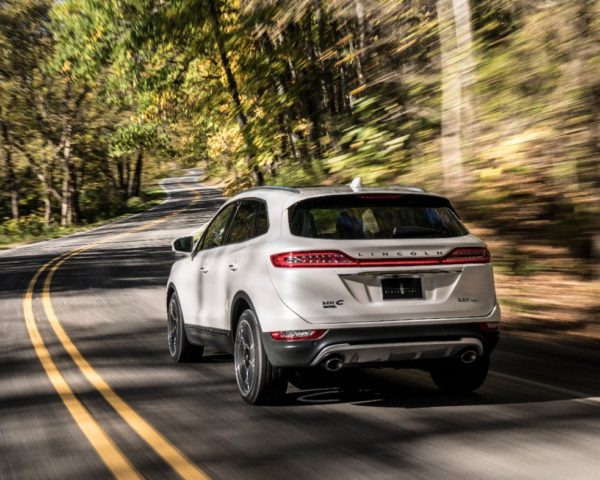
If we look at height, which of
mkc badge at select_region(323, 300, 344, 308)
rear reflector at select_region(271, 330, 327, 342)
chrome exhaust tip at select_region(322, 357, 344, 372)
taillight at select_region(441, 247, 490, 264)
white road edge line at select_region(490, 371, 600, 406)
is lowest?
white road edge line at select_region(490, 371, 600, 406)

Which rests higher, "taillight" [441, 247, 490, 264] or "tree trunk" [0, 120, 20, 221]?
"tree trunk" [0, 120, 20, 221]

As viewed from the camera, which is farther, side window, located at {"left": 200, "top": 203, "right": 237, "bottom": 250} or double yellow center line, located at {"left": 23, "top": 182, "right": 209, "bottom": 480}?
side window, located at {"left": 200, "top": 203, "right": 237, "bottom": 250}

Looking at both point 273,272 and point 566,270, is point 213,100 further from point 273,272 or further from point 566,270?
point 273,272

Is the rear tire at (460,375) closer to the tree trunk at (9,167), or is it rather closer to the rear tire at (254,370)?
the rear tire at (254,370)

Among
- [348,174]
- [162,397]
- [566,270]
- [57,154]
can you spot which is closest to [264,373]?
[162,397]

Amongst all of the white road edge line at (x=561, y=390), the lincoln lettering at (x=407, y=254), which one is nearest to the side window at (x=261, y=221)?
the lincoln lettering at (x=407, y=254)

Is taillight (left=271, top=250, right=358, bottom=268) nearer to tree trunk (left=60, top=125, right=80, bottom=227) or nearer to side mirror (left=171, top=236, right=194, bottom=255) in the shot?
side mirror (left=171, top=236, right=194, bottom=255)

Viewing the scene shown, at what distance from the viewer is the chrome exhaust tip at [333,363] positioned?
5.80m

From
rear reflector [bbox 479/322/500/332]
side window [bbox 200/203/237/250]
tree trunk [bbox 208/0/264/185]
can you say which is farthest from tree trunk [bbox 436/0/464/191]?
rear reflector [bbox 479/322/500/332]

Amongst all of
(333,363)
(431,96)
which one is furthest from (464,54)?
(333,363)

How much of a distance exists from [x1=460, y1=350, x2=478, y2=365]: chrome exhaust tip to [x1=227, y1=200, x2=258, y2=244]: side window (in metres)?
1.85

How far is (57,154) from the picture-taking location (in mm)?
47812

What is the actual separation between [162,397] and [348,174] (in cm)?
899

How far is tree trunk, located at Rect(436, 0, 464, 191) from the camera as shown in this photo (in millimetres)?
13031
